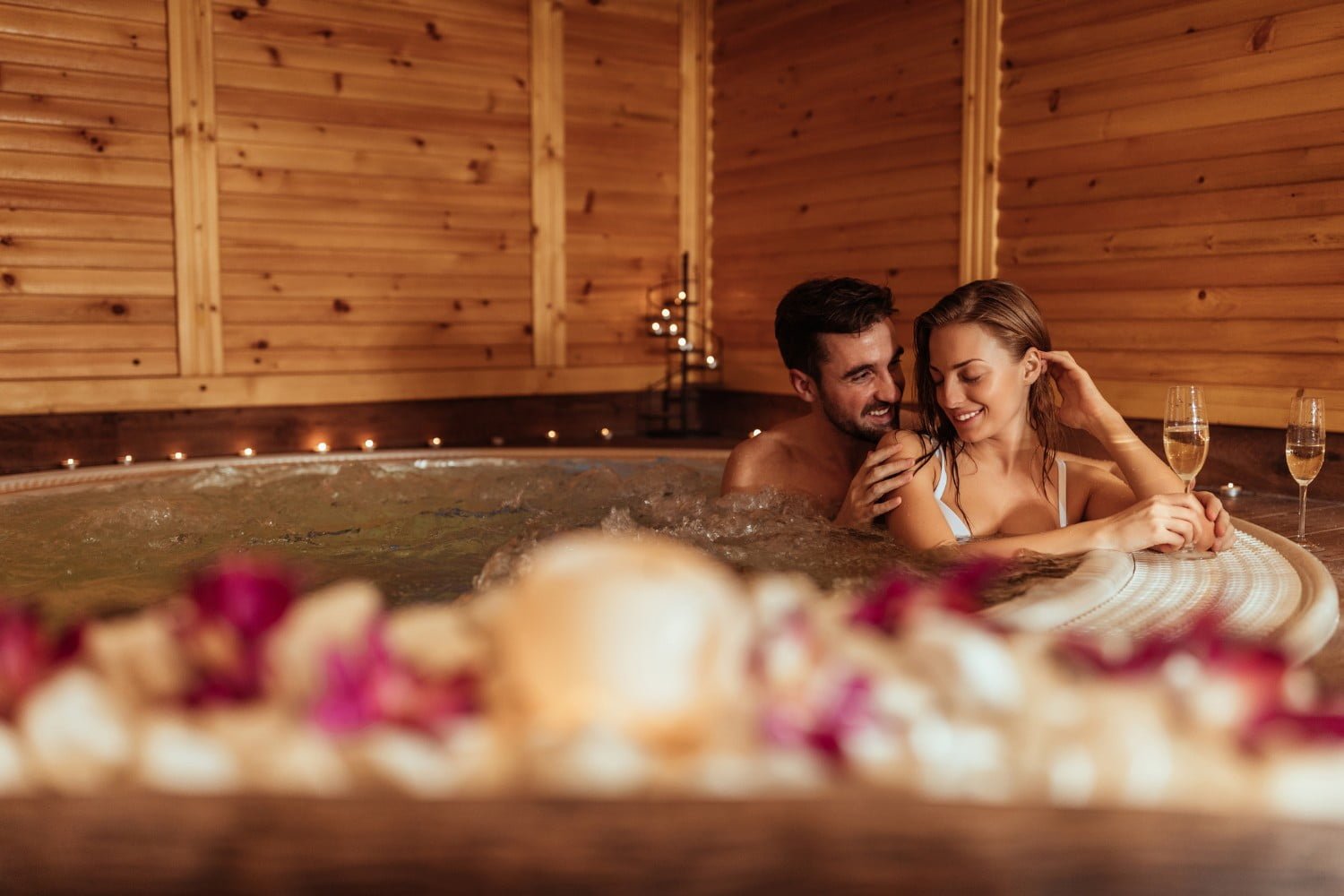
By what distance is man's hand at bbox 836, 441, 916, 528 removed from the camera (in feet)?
7.60

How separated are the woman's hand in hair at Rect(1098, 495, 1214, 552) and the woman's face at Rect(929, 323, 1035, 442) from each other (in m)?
0.43

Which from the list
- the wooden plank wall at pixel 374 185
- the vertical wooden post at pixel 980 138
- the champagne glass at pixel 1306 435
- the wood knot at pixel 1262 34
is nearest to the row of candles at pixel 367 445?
the wooden plank wall at pixel 374 185

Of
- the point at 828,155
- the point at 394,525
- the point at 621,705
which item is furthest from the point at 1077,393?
the point at 828,155

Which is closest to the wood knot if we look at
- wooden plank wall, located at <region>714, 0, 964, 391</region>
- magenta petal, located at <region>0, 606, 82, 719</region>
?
wooden plank wall, located at <region>714, 0, 964, 391</region>

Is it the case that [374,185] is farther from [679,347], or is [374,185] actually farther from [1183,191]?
[1183,191]

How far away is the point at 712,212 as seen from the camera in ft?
21.5

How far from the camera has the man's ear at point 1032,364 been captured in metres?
2.25

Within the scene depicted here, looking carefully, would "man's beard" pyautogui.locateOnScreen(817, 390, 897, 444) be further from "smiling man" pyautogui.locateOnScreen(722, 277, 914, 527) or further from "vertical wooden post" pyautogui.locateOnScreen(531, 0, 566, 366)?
"vertical wooden post" pyautogui.locateOnScreen(531, 0, 566, 366)

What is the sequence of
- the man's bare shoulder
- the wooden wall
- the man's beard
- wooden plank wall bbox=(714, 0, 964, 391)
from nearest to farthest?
the man's beard, the man's bare shoulder, the wooden wall, wooden plank wall bbox=(714, 0, 964, 391)

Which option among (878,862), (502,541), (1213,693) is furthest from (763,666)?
(502,541)

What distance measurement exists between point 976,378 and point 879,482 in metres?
0.27

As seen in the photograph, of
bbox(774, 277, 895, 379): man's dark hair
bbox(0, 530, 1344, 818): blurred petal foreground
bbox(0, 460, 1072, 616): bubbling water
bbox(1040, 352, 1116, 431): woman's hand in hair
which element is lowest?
bbox(0, 460, 1072, 616): bubbling water

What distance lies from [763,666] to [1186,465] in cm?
161

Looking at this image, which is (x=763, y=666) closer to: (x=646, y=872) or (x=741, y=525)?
(x=646, y=872)
